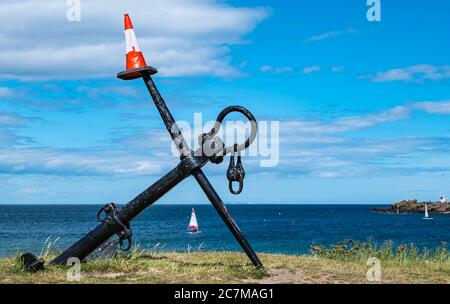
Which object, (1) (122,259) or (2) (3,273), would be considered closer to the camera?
(2) (3,273)

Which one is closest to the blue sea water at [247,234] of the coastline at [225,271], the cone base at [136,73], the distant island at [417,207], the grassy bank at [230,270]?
Result: the grassy bank at [230,270]

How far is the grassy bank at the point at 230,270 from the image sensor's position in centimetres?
893

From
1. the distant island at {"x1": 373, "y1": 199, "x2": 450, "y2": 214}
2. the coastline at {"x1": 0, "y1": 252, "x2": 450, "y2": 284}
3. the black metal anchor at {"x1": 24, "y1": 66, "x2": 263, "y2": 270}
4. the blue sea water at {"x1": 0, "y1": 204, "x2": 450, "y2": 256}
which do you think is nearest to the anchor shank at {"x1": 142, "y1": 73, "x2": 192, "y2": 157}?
the black metal anchor at {"x1": 24, "y1": 66, "x2": 263, "y2": 270}

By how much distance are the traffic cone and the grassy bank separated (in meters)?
3.23

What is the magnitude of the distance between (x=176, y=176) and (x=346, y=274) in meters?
3.21

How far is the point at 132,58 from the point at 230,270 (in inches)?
150

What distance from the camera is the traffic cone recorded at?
9250 millimetres

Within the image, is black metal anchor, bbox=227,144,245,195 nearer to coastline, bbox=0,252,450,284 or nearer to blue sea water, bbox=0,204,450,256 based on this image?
coastline, bbox=0,252,450,284

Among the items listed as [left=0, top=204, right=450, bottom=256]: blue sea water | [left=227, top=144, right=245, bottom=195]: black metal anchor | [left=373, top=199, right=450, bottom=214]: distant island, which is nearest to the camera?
[left=227, top=144, right=245, bottom=195]: black metal anchor

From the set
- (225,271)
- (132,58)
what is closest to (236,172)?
(225,271)

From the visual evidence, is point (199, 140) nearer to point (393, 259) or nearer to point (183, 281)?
point (183, 281)

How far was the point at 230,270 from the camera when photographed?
31.4 ft

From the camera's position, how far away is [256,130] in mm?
8578
